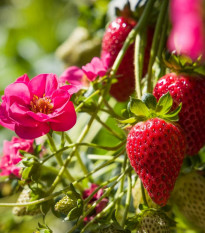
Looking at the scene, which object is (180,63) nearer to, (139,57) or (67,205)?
(139,57)

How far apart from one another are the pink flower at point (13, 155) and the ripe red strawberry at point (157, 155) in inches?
6.2

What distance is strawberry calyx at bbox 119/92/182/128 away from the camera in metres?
0.44

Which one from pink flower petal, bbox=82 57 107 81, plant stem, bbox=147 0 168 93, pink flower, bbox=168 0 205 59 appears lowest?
pink flower petal, bbox=82 57 107 81

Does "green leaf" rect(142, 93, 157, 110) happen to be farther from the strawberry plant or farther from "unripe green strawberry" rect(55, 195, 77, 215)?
"unripe green strawberry" rect(55, 195, 77, 215)

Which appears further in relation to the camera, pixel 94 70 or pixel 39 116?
pixel 94 70

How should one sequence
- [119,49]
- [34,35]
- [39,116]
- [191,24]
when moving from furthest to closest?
[34,35], [119,49], [39,116], [191,24]

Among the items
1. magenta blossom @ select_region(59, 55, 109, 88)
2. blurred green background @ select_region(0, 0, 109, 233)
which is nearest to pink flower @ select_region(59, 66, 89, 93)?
magenta blossom @ select_region(59, 55, 109, 88)

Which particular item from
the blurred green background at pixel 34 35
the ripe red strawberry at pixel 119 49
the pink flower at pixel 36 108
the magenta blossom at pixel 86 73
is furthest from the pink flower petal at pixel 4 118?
the blurred green background at pixel 34 35

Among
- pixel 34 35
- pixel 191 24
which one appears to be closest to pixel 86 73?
pixel 191 24

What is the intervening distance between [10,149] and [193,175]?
0.24 metres

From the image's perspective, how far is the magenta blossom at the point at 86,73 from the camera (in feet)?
1.80

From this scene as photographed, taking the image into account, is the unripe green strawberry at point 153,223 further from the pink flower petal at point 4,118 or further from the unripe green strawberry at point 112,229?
the pink flower petal at point 4,118

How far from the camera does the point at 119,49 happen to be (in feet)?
2.05

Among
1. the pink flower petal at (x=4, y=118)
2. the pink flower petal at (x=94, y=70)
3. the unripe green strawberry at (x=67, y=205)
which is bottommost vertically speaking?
the unripe green strawberry at (x=67, y=205)
